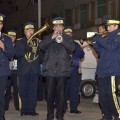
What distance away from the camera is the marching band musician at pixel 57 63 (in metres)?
9.00

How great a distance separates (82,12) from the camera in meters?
34.9

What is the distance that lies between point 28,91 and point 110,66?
233 centimetres

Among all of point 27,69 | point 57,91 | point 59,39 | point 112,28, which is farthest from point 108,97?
point 27,69

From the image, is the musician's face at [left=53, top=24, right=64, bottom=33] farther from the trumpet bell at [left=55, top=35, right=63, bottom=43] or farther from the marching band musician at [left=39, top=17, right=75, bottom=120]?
the trumpet bell at [left=55, top=35, right=63, bottom=43]

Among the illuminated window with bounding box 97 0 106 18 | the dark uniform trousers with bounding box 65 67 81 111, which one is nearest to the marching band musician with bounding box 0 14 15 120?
the dark uniform trousers with bounding box 65 67 81 111

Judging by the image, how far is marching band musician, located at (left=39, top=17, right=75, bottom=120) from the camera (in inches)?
354

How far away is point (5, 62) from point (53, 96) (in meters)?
1.31

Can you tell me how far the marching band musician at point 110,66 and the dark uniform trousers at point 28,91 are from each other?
1.87 m

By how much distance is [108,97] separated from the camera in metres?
8.91

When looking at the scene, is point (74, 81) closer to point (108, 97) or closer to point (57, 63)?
point (57, 63)

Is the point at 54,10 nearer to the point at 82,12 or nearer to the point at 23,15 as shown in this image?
the point at 82,12

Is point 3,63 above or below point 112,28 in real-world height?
below

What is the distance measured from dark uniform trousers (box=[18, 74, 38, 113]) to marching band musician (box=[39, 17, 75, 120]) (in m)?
1.25

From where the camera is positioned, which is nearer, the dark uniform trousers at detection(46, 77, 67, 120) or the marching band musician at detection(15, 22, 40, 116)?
the dark uniform trousers at detection(46, 77, 67, 120)
